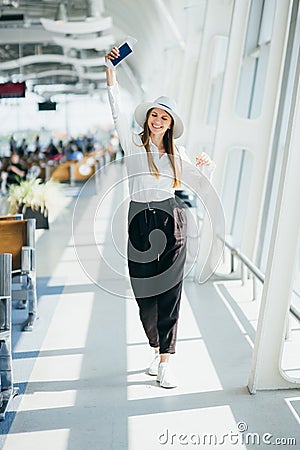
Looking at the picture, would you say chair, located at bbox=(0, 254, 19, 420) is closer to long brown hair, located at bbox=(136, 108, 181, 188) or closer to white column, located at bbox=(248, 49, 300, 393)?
long brown hair, located at bbox=(136, 108, 181, 188)

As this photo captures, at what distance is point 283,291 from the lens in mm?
4109

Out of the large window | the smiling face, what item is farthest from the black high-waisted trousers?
the large window

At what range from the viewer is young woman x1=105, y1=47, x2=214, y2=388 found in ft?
13.5

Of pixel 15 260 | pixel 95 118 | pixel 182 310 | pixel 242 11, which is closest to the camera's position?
pixel 15 260

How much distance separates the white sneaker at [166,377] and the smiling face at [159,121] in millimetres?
1374

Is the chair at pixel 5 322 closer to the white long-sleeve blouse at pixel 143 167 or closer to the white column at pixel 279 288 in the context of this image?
the white long-sleeve blouse at pixel 143 167

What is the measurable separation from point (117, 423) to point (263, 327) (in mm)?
1040

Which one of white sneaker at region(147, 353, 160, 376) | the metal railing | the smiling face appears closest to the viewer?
the smiling face

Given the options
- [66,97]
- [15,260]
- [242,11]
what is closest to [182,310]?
[15,260]

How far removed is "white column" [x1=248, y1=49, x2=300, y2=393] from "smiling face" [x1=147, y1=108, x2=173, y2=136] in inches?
27.8

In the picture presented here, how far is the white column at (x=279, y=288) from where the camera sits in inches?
159

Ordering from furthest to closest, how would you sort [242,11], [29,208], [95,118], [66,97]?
[95,118] < [66,97] < [29,208] < [242,11]

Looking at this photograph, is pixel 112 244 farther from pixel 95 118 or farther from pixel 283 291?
pixel 95 118

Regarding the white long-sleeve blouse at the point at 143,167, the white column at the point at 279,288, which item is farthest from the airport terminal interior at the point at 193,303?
the white long-sleeve blouse at the point at 143,167
